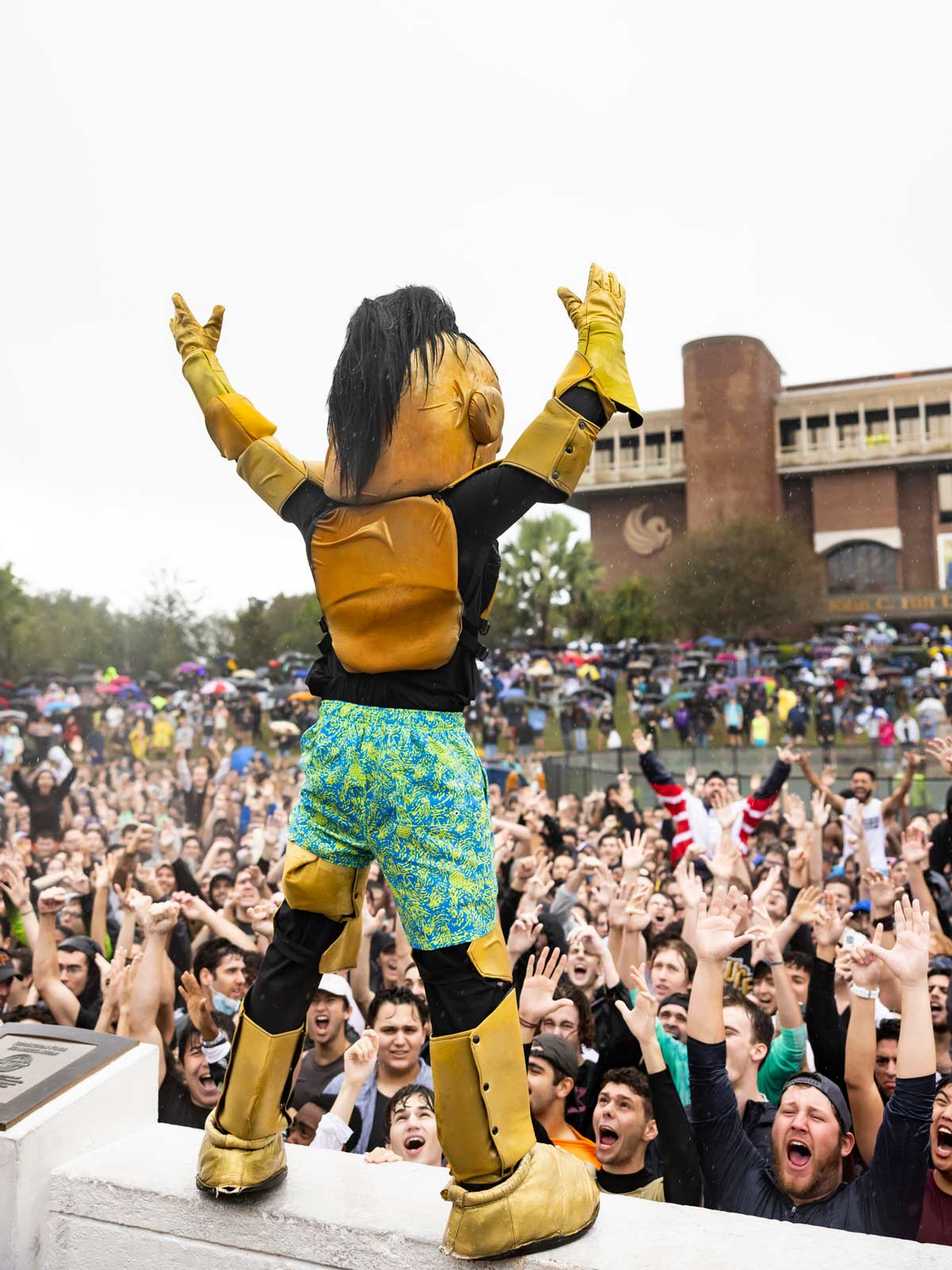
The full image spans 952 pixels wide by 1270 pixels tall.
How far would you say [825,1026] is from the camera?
3.47 m

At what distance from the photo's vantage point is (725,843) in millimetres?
4129

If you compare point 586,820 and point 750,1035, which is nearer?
point 750,1035

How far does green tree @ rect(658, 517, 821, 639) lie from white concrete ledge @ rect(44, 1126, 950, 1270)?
32.0m

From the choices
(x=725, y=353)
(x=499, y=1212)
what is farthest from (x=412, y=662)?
(x=725, y=353)

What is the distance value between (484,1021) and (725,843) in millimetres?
2284

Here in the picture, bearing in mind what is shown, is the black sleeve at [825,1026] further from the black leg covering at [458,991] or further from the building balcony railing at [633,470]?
the building balcony railing at [633,470]

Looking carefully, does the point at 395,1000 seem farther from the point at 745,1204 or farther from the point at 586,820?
the point at 586,820

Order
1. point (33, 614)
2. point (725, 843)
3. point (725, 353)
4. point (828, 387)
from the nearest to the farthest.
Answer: point (725, 843) < point (33, 614) < point (725, 353) < point (828, 387)

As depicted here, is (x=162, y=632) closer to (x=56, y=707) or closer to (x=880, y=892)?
(x=56, y=707)

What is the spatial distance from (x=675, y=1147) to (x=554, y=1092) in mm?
528

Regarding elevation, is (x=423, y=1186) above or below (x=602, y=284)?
below

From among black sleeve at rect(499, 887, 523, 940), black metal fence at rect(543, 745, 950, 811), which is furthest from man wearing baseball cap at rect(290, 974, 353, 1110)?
black metal fence at rect(543, 745, 950, 811)

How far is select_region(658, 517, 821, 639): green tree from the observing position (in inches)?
1321

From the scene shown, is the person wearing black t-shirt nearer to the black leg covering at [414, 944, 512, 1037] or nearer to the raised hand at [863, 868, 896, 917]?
the black leg covering at [414, 944, 512, 1037]
